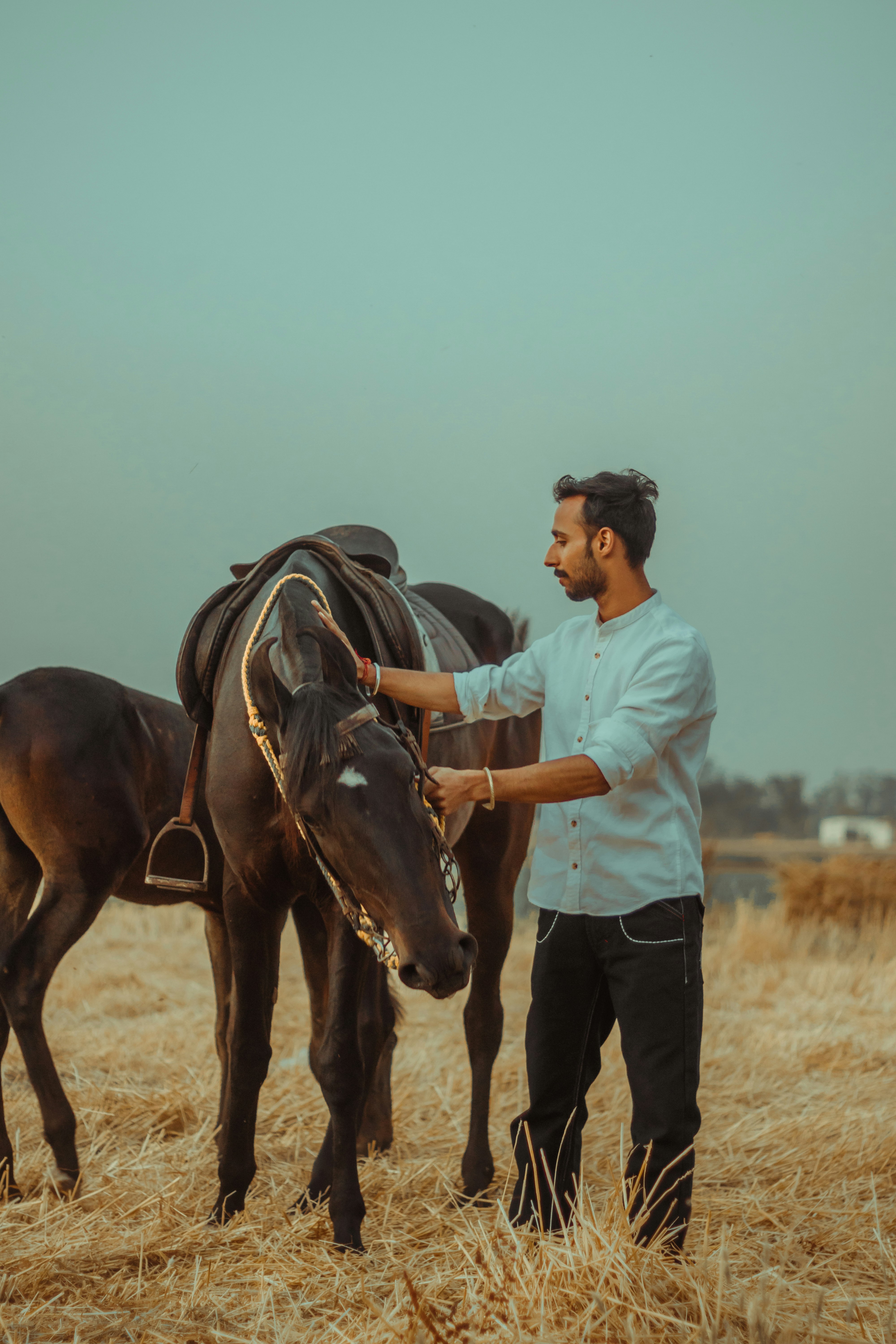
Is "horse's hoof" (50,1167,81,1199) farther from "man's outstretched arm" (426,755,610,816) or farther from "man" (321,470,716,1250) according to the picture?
"man's outstretched arm" (426,755,610,816)

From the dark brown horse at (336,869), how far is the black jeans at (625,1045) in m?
0.53

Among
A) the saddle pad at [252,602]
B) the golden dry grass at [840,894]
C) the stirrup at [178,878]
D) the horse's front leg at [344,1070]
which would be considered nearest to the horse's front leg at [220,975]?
the stirrup at [178,878]

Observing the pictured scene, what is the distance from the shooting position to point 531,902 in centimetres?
261

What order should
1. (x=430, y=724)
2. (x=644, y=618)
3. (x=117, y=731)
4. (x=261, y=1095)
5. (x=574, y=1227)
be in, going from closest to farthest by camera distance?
(x=574, y=1227) < (x=644, y=618) < (x=430, y=724) < (x=117, y=731) < (x=261, y=1095)

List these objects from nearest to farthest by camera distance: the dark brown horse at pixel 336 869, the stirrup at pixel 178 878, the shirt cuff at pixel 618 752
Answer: the dark brown horse at pixel 336 869, the shirt cuff at pixel 618 752, the stirrup at pixel 178 878

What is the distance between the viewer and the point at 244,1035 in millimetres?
3023

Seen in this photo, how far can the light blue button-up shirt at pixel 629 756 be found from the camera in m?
2.37

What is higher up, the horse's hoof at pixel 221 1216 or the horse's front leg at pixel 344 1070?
the horse's front leg at pixel 344 1070

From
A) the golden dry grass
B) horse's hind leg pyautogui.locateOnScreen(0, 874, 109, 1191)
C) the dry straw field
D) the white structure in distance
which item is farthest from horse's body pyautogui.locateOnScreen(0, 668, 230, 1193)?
the white structure in distance

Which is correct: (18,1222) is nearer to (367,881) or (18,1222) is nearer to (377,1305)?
(377,1305)

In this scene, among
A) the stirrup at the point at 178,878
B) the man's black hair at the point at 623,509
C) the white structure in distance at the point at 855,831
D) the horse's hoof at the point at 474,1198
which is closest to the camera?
the man's black hair at the point at 623,509

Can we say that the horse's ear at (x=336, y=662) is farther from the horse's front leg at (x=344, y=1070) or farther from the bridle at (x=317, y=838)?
the horse's front leg at (x=344, y=1070)

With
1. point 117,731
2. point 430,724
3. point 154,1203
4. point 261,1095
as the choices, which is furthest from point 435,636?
point 261,1095

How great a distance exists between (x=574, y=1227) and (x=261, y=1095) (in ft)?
9.84
